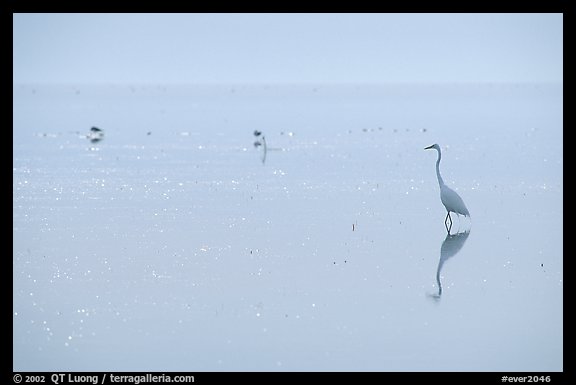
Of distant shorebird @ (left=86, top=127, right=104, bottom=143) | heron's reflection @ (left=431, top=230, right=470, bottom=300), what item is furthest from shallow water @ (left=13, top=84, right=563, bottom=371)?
distant shorebird @ (left=86, top=127, right=104, bottom=143)

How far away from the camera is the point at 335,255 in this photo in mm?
14805

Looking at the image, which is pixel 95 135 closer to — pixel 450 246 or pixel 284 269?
pixel 450 246

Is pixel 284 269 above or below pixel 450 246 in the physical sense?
below

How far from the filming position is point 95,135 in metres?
42.2

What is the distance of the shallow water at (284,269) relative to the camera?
34.9 feet

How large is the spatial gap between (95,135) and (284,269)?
97.2 ft

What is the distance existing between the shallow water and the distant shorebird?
40.7 ft

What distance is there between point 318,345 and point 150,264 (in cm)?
429

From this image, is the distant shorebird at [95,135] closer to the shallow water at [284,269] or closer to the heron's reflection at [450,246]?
the shallow water at [284,269]

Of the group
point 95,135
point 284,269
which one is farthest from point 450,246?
point 95,135

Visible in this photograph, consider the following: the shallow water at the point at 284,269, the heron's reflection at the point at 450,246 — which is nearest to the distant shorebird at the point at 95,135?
the shallow water at the point at 284,269

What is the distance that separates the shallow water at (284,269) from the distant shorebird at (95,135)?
12397mm

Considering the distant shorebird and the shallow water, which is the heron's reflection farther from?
the distant shorebird

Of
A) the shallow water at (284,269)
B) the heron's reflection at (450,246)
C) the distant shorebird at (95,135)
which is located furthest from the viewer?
the distant shorebird at (95,135)
